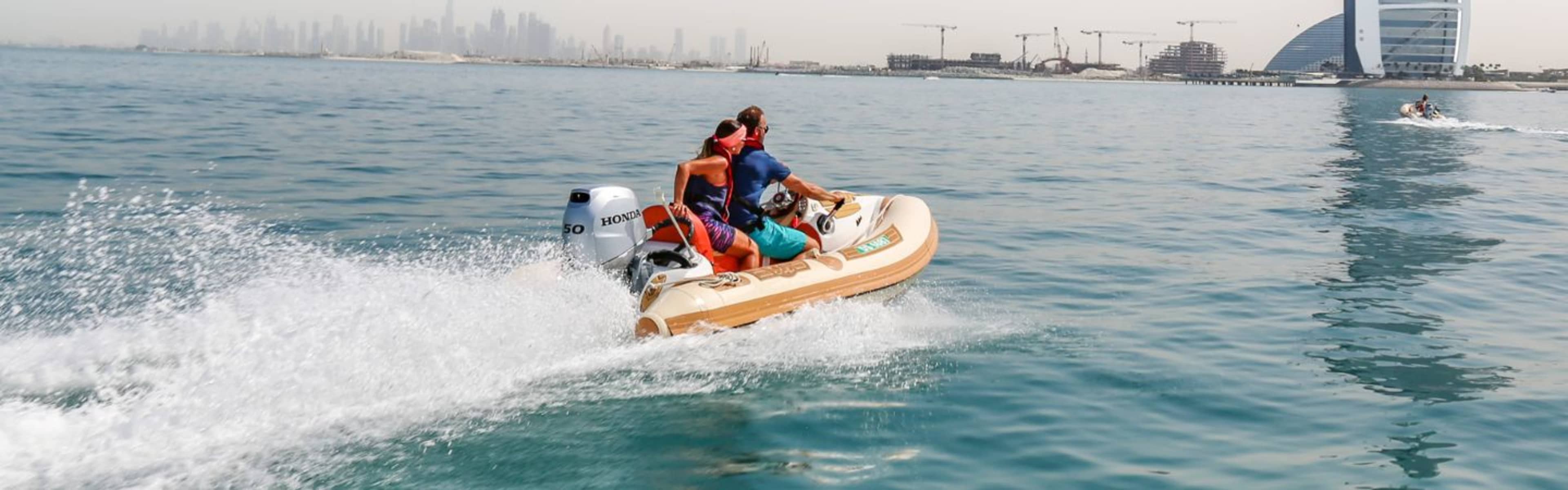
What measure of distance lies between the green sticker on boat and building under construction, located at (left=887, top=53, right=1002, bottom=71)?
18115cm

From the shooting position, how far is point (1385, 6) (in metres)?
122

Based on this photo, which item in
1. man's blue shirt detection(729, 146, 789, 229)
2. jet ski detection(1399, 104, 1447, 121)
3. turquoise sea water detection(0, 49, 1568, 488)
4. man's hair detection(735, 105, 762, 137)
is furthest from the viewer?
jet ski detection(1399, 104, 1447, 121)

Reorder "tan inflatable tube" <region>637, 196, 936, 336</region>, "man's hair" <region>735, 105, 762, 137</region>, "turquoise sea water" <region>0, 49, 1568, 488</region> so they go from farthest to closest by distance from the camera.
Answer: "man's hair" <region>735, 105, 762, 137</region>
"tan inflatable tube" <region>637, 196, 936, 336</region>
"turquoise sea water" <region>0, 49, 1568, 488</region>

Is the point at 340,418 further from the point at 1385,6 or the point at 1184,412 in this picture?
the point at 1385,6

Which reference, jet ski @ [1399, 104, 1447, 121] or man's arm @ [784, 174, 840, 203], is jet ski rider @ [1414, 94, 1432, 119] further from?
man's arm @ [784, 174, 840, 203]

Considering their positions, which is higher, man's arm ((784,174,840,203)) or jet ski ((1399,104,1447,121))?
jet ski ((1399,104,1447,121))

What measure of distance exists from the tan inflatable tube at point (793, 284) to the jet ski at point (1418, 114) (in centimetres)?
3308

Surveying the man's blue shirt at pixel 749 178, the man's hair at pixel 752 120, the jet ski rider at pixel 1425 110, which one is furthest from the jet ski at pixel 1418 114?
the man's hair at pixel 752 120

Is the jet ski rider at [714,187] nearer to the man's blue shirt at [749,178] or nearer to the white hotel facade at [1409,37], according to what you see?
the man's blue shirt at [749,178]

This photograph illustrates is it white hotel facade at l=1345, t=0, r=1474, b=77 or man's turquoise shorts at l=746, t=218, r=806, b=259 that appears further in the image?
white hotel facade at l=1345, t=0, r=1474, b=77

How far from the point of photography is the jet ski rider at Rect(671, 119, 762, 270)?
7.56 metres

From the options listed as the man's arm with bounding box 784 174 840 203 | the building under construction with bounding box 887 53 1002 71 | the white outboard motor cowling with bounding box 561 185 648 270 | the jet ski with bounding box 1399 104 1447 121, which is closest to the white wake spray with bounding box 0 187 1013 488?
the white outboard motor cowling with bounding box 561 185 648 270

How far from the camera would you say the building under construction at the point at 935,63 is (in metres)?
191

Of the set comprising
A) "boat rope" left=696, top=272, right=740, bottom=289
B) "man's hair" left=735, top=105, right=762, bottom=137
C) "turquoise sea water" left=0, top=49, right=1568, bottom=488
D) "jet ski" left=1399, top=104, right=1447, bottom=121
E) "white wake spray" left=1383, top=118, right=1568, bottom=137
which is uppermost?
"jet ski" left=1399, top=104, right=1447, bottom=121
